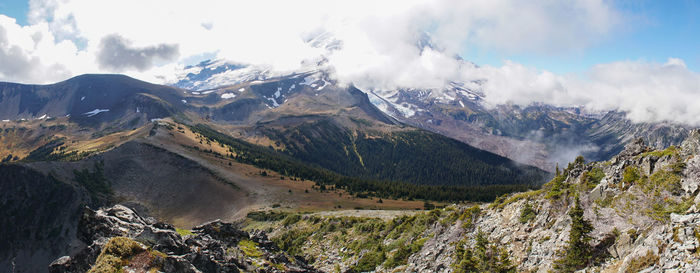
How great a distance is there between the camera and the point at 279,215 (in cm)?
9775

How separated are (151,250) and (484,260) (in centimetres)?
2423

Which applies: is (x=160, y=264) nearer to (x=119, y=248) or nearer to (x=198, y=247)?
Result: (x=119, y=248)

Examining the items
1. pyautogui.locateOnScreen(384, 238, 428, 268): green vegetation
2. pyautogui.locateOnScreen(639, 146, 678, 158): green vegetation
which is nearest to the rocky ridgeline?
pyautogui.locateOnScreen(384, 238, 428, 268): green vegetation

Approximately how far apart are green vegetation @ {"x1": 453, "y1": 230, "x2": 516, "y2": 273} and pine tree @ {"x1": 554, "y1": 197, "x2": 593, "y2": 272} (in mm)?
4483

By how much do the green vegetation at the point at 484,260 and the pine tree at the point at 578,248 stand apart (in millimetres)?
4483

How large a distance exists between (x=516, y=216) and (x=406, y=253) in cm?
1321

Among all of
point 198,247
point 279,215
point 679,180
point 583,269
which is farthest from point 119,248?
point 279,215

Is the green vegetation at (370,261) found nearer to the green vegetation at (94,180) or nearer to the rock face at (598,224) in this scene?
the rock face at (598,224)

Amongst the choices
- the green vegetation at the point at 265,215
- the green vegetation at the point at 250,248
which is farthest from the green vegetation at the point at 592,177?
the green vegetation at the point at 265,215

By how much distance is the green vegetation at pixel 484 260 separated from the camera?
26.7 m

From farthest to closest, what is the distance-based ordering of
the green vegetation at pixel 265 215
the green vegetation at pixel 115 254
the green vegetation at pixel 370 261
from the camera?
the green vegetation at pixel 265 215, the green vegetation at pixel 370 261, the green vegetation at pixel 115 254

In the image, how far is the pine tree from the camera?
2145 cm

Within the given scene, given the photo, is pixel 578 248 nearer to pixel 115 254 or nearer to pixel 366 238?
pixel 115 254

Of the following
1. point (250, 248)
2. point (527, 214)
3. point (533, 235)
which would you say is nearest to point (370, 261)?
point (250, 248)
